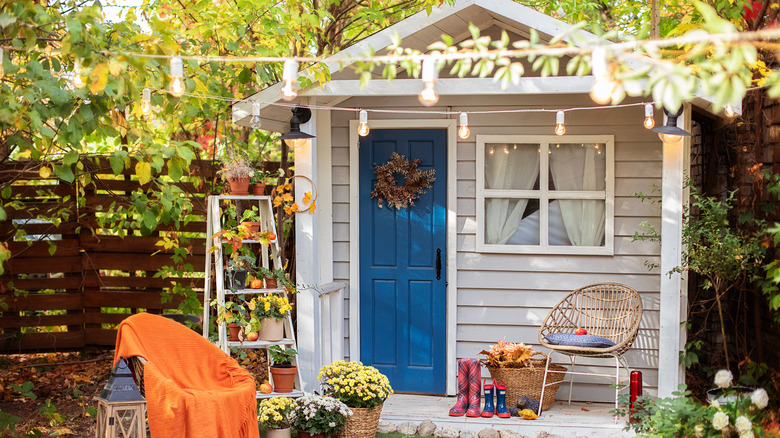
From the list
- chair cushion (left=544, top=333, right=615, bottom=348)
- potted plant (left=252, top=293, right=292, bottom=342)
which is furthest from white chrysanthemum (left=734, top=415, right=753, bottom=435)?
potted plant (left=252, top=293, right=292, bottom=342)

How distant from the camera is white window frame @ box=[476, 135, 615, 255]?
17.5 feet

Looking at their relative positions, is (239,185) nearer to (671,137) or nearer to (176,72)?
(176,72)

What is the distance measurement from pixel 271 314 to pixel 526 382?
1.90m

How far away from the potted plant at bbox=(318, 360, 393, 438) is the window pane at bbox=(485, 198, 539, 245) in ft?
5.23

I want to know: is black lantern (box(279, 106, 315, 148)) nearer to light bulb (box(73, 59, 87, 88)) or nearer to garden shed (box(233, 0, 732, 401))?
garden shed (box(233, 0, 732, 401))

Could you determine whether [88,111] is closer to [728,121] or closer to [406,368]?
[406,368]

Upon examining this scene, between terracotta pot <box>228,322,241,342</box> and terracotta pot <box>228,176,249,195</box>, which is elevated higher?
terracotta pot <box>228,176,249,195</box>

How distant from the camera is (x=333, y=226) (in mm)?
5559

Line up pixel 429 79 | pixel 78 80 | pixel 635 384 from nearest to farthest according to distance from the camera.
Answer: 1. pixel 429 79
2. pixel 78 80
3. pixel 635 384

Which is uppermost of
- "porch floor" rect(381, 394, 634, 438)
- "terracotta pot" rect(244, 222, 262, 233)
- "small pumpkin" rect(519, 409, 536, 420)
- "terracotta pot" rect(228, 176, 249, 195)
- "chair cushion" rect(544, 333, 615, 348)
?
"terracotta pot" rect(228, 176, 249, 195)

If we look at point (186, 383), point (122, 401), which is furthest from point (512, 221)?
point (122, 401)

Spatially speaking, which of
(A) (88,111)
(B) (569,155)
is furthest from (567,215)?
(A) (88,111)

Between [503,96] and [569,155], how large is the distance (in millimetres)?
688

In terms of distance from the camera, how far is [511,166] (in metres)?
5.49
